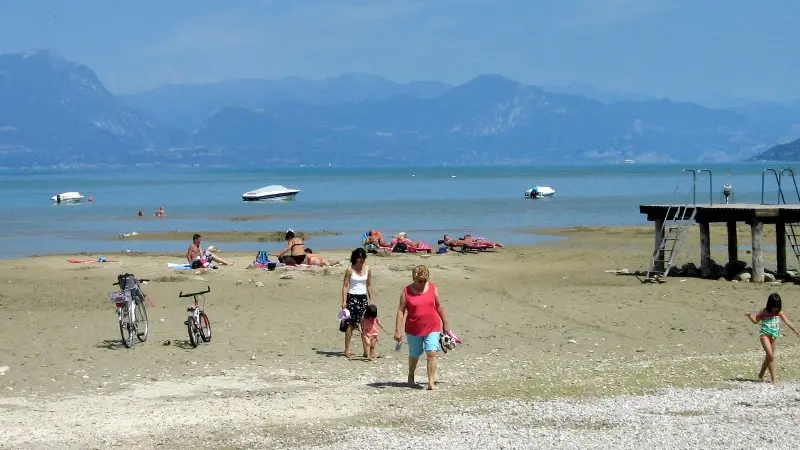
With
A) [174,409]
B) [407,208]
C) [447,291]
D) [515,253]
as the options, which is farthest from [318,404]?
[407,208]

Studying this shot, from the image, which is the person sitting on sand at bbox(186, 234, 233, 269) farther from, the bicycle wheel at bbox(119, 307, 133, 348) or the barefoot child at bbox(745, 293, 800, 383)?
the barefoot child at bbox(745, 293, 800, 383)

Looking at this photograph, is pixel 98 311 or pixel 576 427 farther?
pixel 98 311

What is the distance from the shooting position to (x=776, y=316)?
13742mm

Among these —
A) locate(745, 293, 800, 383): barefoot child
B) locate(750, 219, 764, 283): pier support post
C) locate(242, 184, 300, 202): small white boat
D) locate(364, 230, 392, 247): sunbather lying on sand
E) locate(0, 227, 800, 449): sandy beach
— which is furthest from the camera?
locate(242, 184, 300, 202): small white boat

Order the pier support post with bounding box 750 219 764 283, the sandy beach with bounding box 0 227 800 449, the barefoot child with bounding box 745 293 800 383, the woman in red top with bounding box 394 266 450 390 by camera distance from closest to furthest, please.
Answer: the sandy beach with bounding box 0 227 800 449 < the woman in red top with bounding box 394 266 450 390 < the barefoot child with bounding box 745 293 800 383 < the pier support post with bounding box 750 219 764 283

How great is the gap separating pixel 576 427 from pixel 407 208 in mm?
66214

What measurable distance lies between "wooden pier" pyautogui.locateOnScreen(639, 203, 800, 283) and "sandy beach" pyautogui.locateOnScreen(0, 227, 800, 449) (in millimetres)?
948

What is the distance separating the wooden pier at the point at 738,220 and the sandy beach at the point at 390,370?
37.3 inches

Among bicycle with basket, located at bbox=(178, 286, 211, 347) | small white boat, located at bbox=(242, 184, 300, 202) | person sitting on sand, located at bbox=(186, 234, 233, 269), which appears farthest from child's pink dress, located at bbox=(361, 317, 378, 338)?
small white boat, located at bbox=(242, 184, 300, 202)

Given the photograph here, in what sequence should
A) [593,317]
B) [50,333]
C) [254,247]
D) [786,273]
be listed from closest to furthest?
[50,333] → [593,317] → [786,273] → [254,247]

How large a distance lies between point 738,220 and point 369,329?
494 inches

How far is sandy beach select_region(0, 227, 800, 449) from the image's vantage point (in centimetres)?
1120

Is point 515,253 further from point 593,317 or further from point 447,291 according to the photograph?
→ point 593,317

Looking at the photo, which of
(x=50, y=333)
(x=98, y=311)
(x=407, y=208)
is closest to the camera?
(x=50, y=333)
